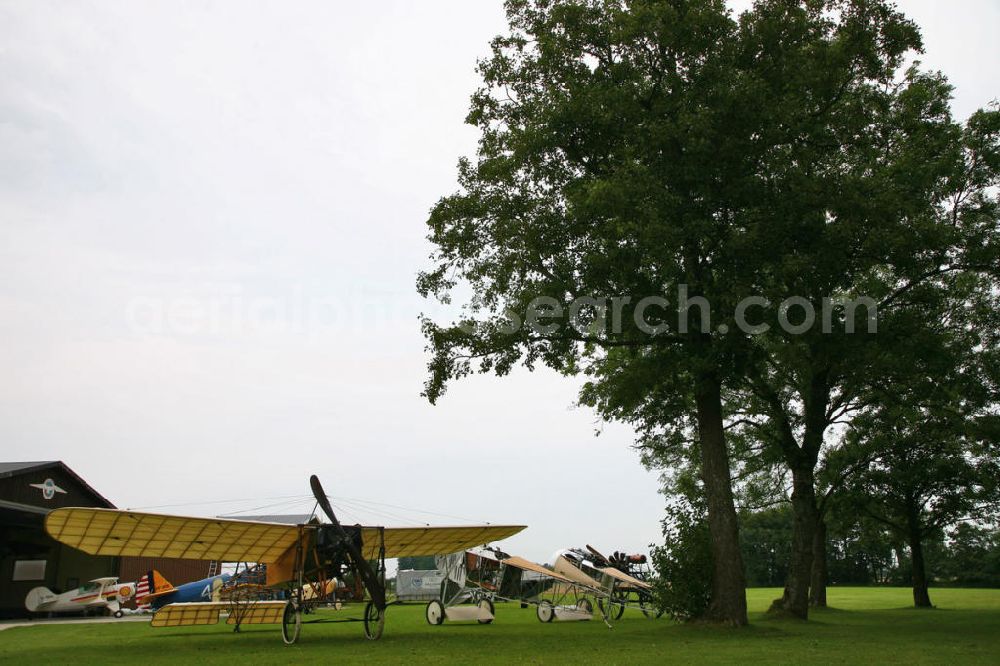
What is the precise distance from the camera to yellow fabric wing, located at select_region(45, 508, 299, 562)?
14.6 meters

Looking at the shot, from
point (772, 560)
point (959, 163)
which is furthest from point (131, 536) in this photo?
point (772, 560)

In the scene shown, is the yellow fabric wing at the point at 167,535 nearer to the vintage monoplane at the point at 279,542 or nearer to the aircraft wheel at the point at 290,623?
the vintage monoplane at the point at 279,542

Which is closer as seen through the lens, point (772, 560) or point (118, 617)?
point (118, 617)

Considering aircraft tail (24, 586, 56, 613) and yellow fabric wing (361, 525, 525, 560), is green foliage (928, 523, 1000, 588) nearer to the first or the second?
yellow fabric wing (361, 525, 525, 560)

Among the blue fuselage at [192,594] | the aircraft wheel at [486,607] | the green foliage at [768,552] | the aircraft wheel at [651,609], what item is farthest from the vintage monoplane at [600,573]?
the green foliage at [768,552]

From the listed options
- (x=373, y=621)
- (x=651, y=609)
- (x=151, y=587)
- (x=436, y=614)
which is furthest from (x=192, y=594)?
(x=651, y=609)

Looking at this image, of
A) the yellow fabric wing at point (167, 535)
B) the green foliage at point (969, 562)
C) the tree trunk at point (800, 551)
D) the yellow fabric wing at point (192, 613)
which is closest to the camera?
the yellow fabric wing at point (167, 535)

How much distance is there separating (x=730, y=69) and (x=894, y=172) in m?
4.84

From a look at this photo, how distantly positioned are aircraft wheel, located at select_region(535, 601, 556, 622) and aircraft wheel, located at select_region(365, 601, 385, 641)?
730 centimetres

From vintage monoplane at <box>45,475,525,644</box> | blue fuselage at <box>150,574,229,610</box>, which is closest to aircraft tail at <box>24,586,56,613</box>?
blue fuselage at <box>150,574,229,610</box>

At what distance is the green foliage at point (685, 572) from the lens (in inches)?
682

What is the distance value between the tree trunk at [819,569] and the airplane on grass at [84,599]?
27.9m

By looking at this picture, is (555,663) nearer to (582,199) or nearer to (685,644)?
(685,644)

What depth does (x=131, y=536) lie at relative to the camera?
15875mm
